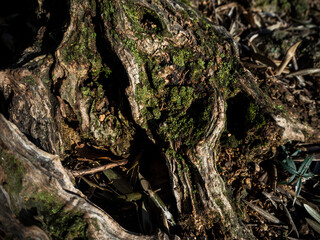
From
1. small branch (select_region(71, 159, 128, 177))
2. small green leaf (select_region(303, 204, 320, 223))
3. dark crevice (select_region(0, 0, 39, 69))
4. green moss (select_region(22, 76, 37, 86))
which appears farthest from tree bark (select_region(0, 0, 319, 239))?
dark crevice (select_region(0, 0, 39, 69))

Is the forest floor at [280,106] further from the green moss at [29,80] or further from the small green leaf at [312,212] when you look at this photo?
the green moss at [29,80]

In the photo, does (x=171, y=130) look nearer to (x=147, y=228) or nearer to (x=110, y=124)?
(x=110, y=124)

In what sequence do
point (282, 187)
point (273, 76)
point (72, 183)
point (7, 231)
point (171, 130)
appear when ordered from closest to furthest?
point (7, 231), point (72, 183), point (171, 130), point (282, 187), point (273, 76)

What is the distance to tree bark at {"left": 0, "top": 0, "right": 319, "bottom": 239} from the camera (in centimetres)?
210

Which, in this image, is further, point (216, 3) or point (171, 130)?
point (216, 3)

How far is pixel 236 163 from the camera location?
265 centimetres

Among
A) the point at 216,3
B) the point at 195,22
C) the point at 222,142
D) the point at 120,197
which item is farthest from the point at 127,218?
the point at 216,3

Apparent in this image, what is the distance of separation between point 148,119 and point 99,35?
95cm

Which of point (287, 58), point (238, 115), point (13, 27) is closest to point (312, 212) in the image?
point (238, 115)

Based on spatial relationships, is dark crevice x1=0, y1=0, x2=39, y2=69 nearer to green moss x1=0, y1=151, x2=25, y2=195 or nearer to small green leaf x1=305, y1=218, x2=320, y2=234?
green moss x1=0, y1=151, x2=25, y2=195

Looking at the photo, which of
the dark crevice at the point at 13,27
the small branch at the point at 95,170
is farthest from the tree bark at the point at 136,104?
the dark crevice at the point at 13,27

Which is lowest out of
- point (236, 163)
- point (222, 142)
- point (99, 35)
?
point (236, 163)

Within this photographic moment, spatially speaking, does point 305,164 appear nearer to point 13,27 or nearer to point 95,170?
point 95,170

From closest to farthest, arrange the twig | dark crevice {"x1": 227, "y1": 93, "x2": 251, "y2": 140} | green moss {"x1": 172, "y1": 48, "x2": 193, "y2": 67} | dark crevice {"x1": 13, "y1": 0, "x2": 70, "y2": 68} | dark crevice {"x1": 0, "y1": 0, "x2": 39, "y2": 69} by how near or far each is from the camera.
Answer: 1. dark crevice {"x1": 13, "y1": 0, "x2": 70, "y2": 68}
2. green moss {"x1": 172, "y1": 48, "x2": 193, "y2": 67}
3. dark crevice {"x1": 227, "y1": 93, "x2": 251, "y2": 140}
4. the twig
5. dark crevice {"x1": 0, "y1": 0, "x2": 39, "y2": 69}
